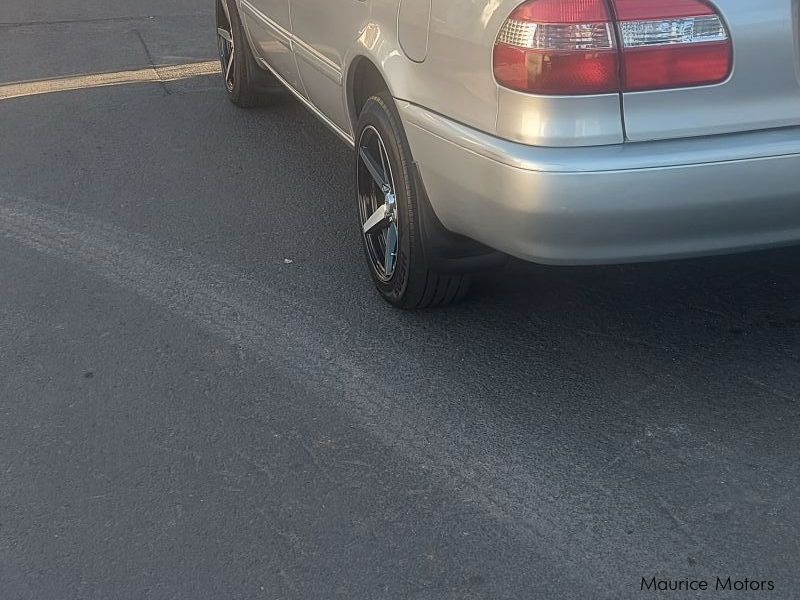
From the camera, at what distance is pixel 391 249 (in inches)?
153

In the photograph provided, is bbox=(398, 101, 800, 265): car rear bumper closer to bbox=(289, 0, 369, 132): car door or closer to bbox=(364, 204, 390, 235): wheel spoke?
bbox=(364, 204, 390, 235): wheel spoke

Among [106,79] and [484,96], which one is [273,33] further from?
[106,79]

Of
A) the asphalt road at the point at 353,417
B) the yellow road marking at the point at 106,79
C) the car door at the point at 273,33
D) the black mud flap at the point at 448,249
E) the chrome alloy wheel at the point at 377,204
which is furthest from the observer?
the yellow road marking at the point at 106,79

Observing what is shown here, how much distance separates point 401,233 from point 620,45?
45.5 inches

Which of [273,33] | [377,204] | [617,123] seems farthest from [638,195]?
[273,33]

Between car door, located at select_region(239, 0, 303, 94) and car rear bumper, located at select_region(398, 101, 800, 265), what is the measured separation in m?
2.05

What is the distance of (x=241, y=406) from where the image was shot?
342 cm

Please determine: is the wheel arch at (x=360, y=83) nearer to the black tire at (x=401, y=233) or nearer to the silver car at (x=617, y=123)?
the black tire at (x=401, y=233)

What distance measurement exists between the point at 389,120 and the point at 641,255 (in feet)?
3.51

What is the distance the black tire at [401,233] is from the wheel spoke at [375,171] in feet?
0.04

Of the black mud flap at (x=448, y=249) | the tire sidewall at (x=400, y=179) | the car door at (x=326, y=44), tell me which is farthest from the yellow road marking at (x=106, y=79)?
the black mud flap at (x=448, y=249)

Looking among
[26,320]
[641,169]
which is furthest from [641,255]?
[26,320]

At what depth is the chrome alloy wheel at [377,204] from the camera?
3816mm

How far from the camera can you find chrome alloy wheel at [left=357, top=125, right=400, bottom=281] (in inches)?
150
